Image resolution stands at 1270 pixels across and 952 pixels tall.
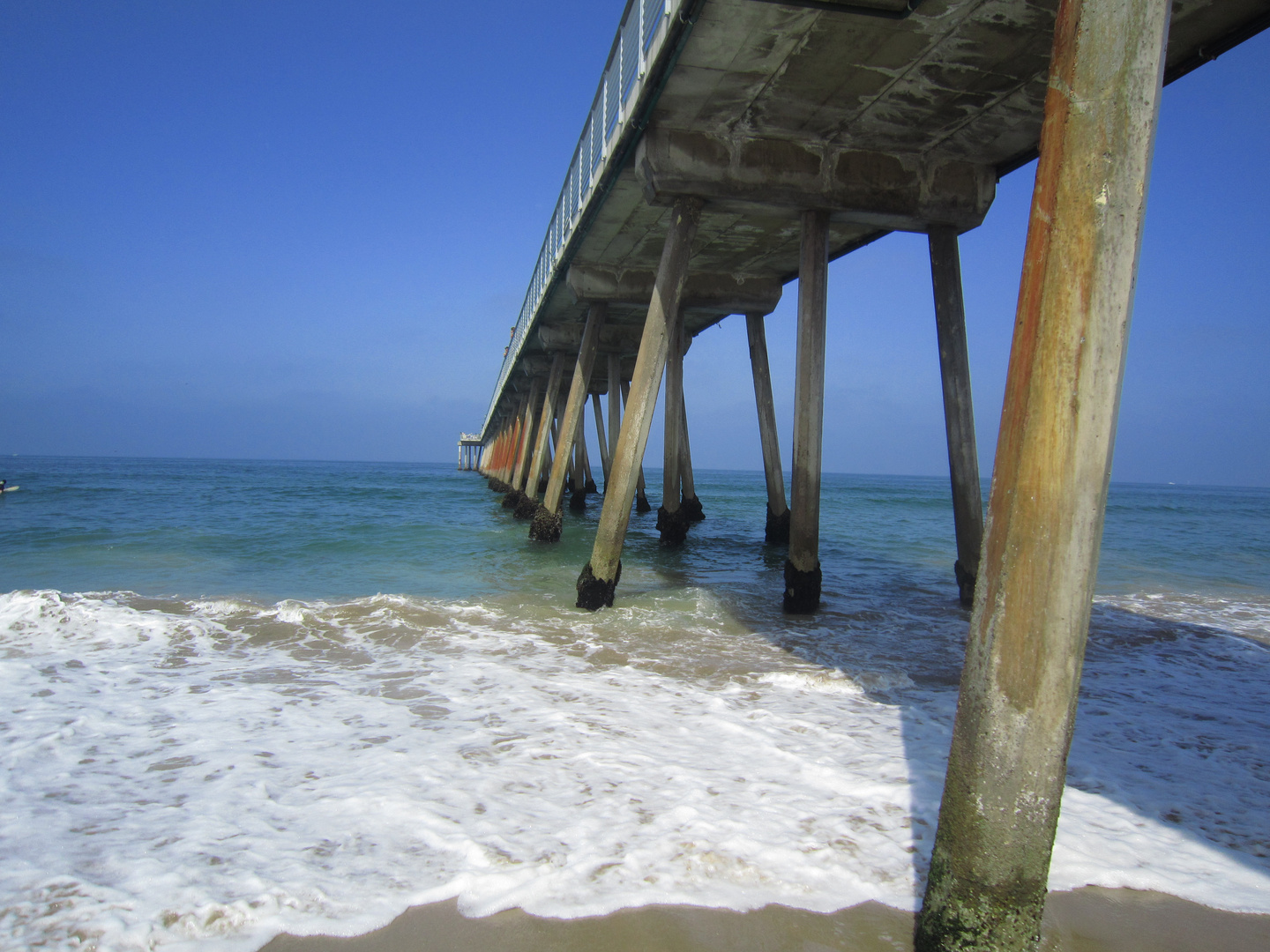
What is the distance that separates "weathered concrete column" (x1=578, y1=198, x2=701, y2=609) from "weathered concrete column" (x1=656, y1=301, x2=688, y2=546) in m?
5.04

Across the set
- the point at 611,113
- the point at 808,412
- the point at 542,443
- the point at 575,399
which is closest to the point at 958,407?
the point at 808,412

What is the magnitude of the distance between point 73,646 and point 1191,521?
101 feet

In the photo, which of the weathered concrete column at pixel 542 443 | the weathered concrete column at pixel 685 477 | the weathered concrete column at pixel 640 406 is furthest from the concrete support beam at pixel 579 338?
the weathered concrete column at pixel 640 406

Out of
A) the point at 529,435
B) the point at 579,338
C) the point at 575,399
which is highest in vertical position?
the point at 579,338

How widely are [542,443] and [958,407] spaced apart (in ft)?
32.7

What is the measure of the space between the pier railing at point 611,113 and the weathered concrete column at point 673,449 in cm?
248

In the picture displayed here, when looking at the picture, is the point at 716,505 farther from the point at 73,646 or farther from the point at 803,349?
the point at 73,646

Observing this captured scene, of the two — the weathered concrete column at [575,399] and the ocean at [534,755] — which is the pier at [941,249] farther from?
the ocean at [534,755]

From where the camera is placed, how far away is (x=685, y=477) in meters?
16.0

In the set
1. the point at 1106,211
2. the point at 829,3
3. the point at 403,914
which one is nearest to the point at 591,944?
the point at 403,914

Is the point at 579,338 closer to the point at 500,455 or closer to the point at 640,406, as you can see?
the point at 640,406

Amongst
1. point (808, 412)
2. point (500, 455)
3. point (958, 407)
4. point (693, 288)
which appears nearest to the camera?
point (808, 412)

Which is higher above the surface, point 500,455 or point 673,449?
point 673,449

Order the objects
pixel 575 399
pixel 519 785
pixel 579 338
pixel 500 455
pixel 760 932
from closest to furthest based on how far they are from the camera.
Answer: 1. pixel 760 932
2. pixel 519 785
3. pixel 575 399
4. pixel 579 338
5. pixel 500 455
